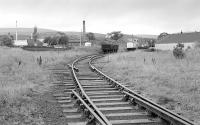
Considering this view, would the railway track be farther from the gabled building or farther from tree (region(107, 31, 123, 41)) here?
tree (region(107, 31, 123, 41))

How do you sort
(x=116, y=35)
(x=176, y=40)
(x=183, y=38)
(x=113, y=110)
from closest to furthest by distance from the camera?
(x=113, y=110)
(x=183, y=38)
(x=176, y=40)
(x=116, y=35)

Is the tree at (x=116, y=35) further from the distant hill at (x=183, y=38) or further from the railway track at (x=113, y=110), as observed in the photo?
the railway track at (x=113, y=110)

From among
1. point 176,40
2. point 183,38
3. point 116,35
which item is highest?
point 116,35

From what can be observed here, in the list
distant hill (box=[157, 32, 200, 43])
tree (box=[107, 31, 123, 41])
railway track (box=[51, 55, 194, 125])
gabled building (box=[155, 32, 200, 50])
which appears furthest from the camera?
tree (box=[107, 31, 123, 41])

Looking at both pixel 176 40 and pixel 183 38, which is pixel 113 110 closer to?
pixel 176 40

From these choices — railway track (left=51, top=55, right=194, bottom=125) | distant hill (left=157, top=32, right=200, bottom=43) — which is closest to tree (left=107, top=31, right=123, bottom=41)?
distant hill (left=157, top=32, right=200, bottom=43)

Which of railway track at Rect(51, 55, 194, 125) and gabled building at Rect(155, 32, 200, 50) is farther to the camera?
gabled building at Rect(155, 32, 200, 50)

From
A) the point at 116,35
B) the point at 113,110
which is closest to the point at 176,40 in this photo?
the point at 116,35

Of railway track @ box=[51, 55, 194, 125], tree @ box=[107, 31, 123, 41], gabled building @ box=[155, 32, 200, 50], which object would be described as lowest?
railway track @ box=[51, 55, 194, 125]

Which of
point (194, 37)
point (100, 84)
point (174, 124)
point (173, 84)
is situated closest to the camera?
point (174, 124)

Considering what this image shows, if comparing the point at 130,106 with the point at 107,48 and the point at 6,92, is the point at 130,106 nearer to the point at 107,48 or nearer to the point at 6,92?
the point at 6,92

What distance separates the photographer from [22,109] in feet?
26.3

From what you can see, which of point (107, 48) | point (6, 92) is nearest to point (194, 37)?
point (107, 48)

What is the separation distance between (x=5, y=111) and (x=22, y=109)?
0.49 metres
